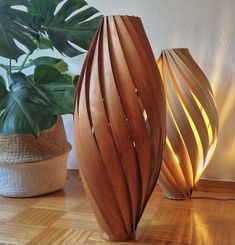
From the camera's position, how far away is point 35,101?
41.6 inches

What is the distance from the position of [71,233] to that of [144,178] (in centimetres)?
26

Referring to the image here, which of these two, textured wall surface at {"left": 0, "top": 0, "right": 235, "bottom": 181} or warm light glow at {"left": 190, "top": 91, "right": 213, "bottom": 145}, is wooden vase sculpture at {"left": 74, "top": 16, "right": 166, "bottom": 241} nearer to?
warm light glow at {"left": 190, "top": 91, "right": 213, "bottom": 145}

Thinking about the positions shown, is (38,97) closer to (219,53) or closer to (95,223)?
(95,223)

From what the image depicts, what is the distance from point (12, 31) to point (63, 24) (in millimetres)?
222

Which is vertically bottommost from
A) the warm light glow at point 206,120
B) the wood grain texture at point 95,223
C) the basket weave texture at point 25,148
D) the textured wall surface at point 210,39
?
the wood grain texture at point 95,223

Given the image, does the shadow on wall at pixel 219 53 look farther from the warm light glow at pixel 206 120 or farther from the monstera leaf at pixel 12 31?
the monstera leaf at pixel 12 31

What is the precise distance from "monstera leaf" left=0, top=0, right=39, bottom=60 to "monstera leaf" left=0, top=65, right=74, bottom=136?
0.12 metres

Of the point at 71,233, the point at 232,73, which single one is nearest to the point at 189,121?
the point at 232,73

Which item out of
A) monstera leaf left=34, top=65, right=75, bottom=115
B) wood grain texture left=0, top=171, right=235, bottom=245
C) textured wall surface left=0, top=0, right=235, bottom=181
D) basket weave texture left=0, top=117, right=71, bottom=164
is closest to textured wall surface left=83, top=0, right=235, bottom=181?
textured wall surface left=0, top=0, right=235, bottom=181

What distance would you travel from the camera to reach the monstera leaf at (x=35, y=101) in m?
1.01

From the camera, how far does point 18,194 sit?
4.09ft

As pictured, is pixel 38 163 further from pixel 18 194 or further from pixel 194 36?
pixel 194 36

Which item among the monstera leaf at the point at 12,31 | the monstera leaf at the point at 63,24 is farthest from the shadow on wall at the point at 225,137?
the monstera leaf at the point at 12,31

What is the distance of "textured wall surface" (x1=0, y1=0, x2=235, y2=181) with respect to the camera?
1.27 metres
